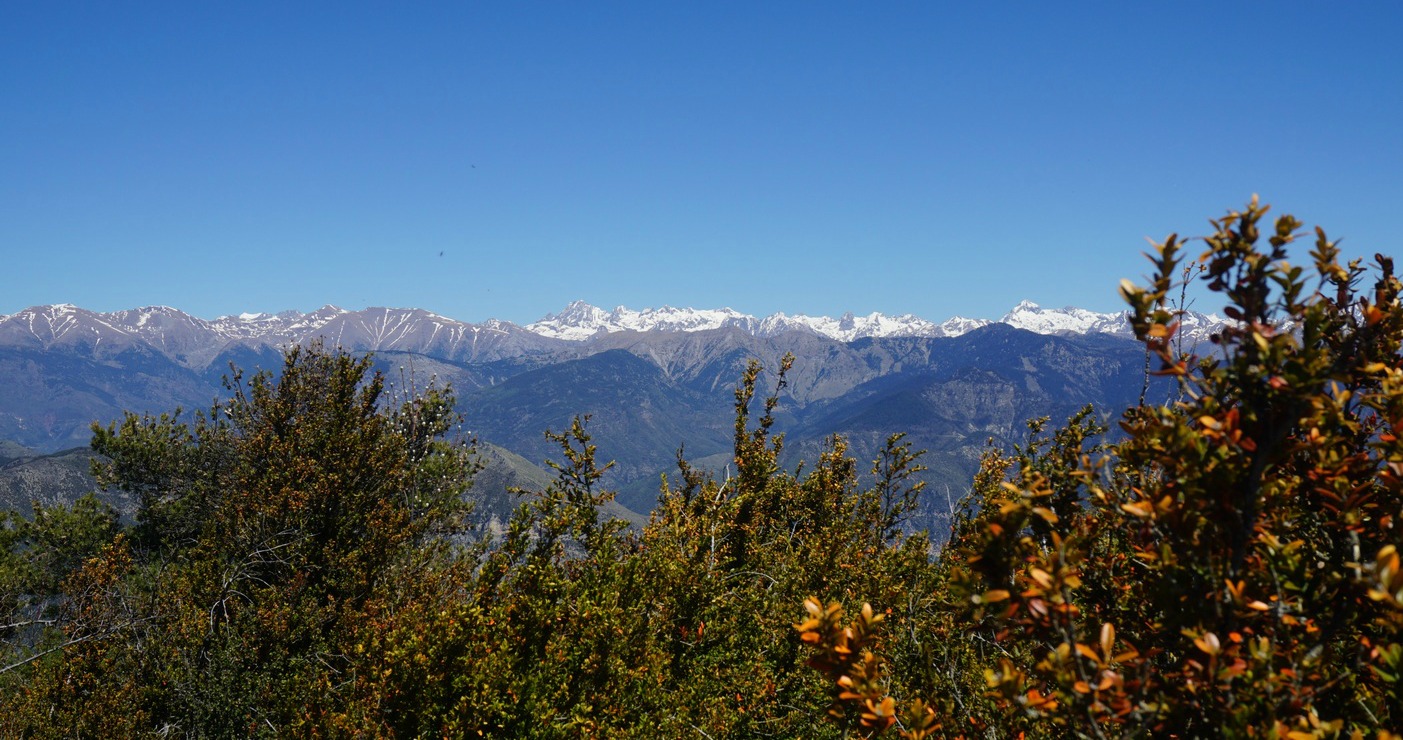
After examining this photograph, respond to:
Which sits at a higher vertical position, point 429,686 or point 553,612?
point 553,612

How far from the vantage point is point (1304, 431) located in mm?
3588

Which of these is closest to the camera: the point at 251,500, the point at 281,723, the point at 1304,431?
the point at 1304,431

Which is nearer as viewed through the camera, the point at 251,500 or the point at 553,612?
the point at 553,612

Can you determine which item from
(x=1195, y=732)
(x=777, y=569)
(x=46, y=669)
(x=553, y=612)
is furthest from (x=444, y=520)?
(x=1195, y=732)

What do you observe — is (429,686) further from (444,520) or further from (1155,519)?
(444,520)

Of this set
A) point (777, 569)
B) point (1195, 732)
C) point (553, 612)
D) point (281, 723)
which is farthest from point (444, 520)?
point (1195, 732)

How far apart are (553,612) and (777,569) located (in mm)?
5371

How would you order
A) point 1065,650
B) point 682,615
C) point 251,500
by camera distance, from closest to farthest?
point 1065,650, point 682,615, point 251,500

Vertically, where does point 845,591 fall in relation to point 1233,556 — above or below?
below

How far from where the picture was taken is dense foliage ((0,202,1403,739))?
2.96 m

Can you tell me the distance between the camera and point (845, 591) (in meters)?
11.0

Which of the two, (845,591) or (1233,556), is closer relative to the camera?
(1233,556)

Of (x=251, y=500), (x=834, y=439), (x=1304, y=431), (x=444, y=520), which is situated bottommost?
(x=444, y=520)

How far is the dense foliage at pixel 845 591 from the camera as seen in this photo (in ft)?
9.73
